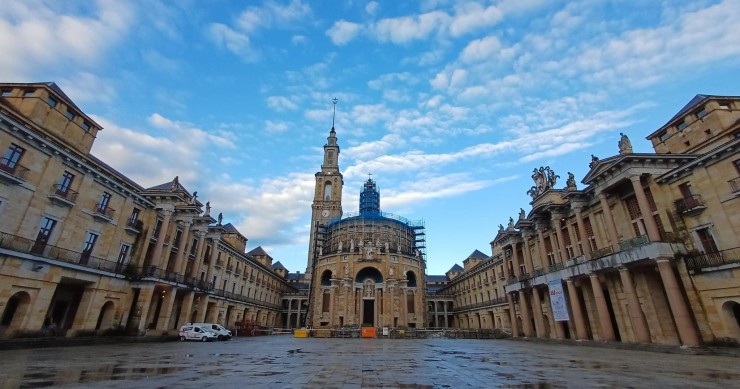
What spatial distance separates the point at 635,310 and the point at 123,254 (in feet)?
120

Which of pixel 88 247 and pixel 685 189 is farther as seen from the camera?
pixel 88 247

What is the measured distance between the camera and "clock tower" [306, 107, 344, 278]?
79.8 m

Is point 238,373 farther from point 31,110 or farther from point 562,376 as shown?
point 31,110

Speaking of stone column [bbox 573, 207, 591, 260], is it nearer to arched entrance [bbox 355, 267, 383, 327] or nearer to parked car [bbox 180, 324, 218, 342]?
parked car [bbox 180, 324, 218, 342]

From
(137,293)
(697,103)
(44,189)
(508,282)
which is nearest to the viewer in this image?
(44,189)

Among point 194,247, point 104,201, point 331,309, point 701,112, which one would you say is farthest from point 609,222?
point 331,309

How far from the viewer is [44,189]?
65.2 feet

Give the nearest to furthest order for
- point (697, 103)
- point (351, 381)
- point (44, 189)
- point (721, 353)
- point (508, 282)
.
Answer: point (351, 381) → point (721, 353) → point (44, 189) → point (697, 103) → point (508, 282)

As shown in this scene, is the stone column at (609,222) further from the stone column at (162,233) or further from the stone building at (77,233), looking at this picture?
the stone column at (162,233)

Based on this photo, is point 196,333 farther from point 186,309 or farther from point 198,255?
point 198,255

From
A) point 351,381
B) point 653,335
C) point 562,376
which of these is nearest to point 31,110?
point 351,381

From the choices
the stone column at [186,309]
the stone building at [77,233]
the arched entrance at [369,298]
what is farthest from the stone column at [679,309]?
the arched entrance at [369,298]

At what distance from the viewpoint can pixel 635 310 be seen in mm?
20359

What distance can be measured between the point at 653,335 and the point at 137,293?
3768 centimetres
